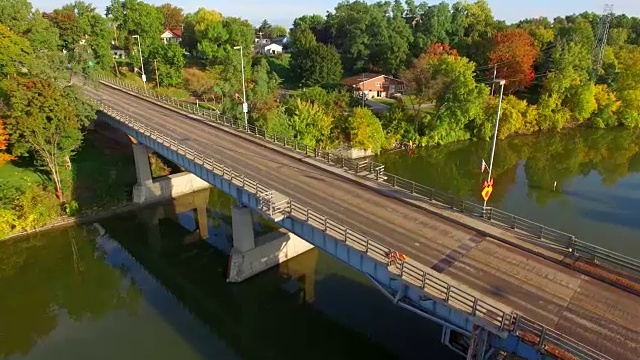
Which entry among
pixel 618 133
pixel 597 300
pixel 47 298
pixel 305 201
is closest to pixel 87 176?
pixel 47 298

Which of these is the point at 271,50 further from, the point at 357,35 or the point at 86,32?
the point at 86,32

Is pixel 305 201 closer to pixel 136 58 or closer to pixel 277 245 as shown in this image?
pixel 277 245

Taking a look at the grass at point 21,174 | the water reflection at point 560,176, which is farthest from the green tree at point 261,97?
the grass at point 21,174

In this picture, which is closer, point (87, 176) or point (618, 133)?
point (87, 176)

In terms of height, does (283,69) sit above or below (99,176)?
above

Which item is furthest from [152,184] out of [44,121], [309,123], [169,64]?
[169,64]

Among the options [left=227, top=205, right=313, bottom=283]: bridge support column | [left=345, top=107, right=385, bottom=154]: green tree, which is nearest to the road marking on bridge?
[left=227, top=205, right=313, bottom=283]: bridge support column

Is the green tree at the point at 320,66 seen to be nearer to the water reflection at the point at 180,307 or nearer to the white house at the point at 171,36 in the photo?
the water reflection at the point at 180,307
